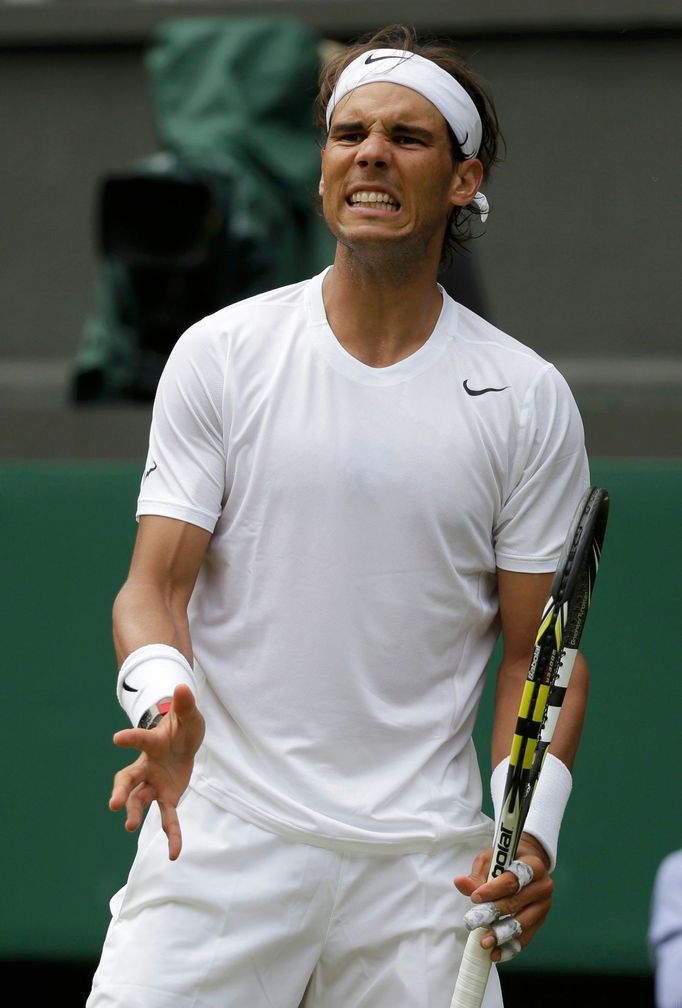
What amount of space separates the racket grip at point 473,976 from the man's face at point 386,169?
118 centimetres

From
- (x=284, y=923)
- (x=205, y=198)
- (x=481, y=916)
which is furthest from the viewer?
(x=205, y=198)

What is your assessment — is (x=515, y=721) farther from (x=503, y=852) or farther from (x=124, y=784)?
(x=124, y=784)

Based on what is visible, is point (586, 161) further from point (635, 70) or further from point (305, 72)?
point (305, 72)

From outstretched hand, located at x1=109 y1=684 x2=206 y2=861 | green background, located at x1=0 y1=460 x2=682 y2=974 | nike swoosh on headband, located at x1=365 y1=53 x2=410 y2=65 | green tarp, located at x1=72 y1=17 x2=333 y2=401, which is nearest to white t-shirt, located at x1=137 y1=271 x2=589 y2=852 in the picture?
outstretched hand, located at x1=109 y1=684 x2=206 y2=861

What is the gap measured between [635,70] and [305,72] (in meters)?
1.17

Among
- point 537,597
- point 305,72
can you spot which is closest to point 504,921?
point 537,597

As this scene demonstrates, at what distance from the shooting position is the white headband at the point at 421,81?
2.82m

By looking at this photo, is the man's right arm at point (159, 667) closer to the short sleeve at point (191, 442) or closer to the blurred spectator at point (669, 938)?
the short sleeve at point (191, 442)

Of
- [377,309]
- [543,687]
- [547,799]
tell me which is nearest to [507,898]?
[547,799]

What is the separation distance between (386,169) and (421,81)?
19 centimetres


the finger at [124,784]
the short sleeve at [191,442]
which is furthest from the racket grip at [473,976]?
the short sleeve at [191,442]

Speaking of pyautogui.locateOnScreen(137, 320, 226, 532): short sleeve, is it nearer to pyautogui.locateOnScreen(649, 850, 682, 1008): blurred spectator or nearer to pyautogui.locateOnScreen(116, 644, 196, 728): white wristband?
pyautogui.locateOnScreen(116, 644, 196, 728): white wristband

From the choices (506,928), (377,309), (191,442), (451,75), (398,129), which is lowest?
(506,928)

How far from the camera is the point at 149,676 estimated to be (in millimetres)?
2557
